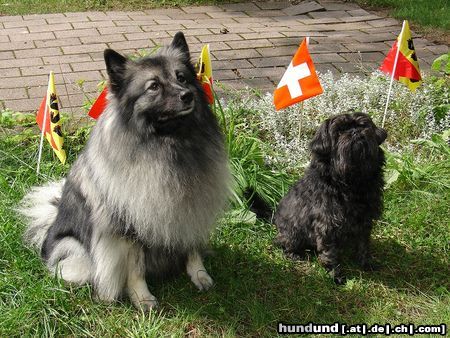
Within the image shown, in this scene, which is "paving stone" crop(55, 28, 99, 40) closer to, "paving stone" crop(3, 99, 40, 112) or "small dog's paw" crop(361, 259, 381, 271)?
"paving stone" crop(3, 99, 40, 112)

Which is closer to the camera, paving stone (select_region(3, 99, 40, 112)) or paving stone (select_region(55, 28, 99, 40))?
paving stone (select_region(3, 99, 40, 112))

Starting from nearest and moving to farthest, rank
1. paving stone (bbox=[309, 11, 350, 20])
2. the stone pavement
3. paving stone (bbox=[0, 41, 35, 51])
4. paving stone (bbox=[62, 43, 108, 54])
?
the stone pavement
paving stone (bbox=[62, 43, 108, 54])
paving stone (bbox=[0, 41, 35, 51])
paving stone (bbox=[309, 11, 350, 20])

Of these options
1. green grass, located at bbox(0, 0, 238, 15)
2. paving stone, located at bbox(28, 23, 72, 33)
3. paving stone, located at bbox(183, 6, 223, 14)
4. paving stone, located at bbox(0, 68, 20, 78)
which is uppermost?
paving stone, located at bbox(183, 6, 223, 14)

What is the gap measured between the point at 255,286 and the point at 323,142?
1048 millimetres

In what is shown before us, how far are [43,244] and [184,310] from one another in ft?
3.40

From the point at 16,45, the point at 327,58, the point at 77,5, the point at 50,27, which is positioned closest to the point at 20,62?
the point at 16,45

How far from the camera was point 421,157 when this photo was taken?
4.94m

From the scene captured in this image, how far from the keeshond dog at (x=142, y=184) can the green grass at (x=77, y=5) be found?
6206mm

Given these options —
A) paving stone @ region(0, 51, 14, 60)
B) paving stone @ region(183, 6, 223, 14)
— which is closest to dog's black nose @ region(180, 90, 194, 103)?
paving stone @ region(0, 51, 14, 60)

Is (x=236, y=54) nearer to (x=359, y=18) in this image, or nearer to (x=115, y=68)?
(x=359, y=18)

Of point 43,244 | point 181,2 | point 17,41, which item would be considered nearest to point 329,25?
point 181,2

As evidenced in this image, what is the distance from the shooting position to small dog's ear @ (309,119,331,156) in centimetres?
337

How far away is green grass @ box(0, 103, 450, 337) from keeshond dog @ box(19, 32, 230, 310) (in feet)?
0.58

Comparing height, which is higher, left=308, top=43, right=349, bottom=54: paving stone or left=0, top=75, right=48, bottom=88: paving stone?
left=308, top=43, right=349, bottom=54: paving stone
